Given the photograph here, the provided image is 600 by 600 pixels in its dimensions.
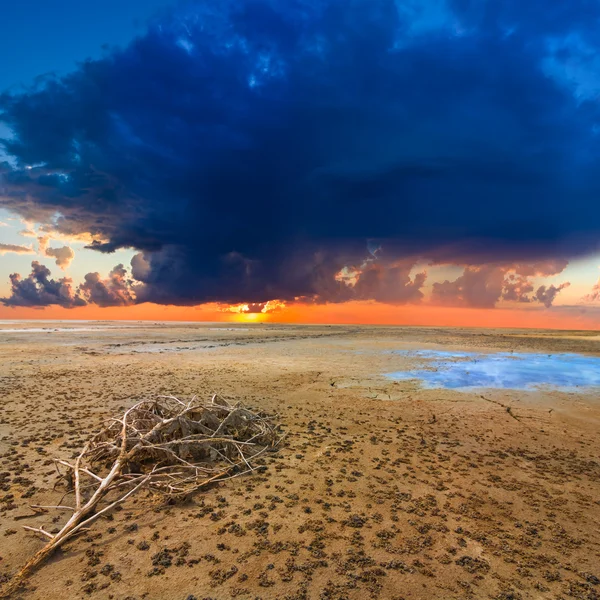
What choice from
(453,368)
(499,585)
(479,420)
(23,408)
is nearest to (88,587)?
(499,585)

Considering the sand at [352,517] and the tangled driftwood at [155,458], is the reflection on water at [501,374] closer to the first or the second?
the sand at [352,517]

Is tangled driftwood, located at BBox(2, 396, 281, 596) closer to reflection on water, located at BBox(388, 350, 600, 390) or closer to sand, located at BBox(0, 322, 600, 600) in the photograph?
sand, located at BBox(0, 322, 600, 600)

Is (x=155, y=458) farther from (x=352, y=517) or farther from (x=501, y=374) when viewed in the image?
(x=501, y=374)

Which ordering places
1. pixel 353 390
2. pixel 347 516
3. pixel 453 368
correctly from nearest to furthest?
pixel 347 516 < pixel 353 390 < pixel 453 368

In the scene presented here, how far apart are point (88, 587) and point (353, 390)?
440 inches

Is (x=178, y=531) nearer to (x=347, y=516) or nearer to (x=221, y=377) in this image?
(x=347, y=516)

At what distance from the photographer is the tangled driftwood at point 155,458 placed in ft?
16.5

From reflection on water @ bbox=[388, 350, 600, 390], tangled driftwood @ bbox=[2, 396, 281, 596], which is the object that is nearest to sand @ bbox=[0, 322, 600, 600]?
tangled driftwood @ bbox=[2, 396, 281, 596]

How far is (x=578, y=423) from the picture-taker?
10078 mm

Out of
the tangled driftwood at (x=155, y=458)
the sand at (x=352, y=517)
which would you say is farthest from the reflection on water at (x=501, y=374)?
the tangled driftwood at (x=155, y=458)

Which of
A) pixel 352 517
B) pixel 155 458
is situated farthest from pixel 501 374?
pixel 155 458

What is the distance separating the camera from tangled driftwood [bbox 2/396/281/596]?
5023 mm

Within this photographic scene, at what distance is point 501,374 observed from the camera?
1869 cm

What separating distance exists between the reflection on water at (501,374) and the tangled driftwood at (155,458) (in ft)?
33.4
